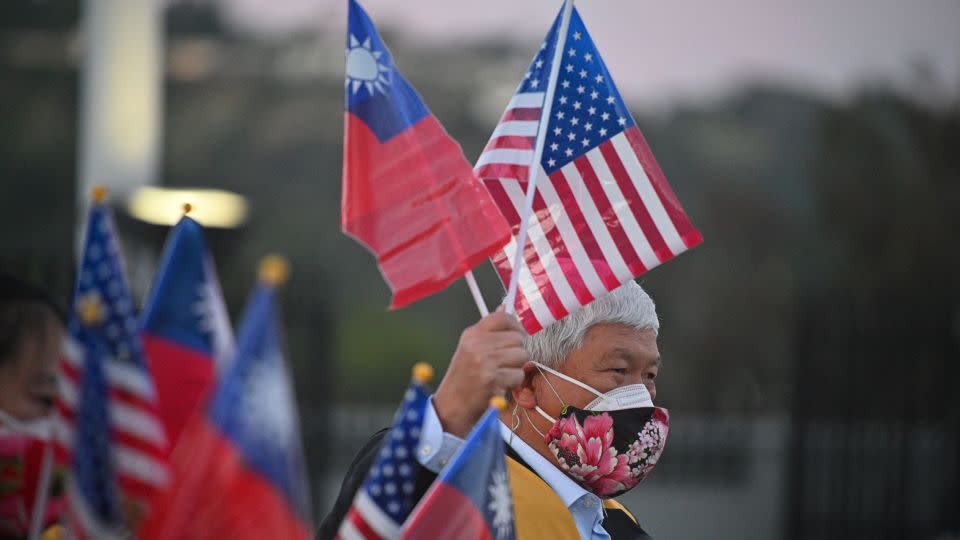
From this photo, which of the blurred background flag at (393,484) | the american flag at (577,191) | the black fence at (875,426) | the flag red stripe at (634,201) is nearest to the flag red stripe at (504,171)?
the american flag at (577,191)

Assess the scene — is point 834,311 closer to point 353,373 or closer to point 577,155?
point 353,373

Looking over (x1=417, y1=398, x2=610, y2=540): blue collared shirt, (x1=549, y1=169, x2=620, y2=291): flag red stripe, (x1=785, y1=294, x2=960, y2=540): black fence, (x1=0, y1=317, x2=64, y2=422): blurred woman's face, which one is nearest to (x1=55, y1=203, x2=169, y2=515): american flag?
(x1=0, y1=317, x2=64, y2=422): blurred woman's face

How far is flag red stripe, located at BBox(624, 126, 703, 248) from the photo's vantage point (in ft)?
10.2

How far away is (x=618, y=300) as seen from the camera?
3.18m

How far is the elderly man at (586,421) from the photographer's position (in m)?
2.98

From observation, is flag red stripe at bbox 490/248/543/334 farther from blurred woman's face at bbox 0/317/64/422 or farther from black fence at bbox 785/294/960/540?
black fence at bbox 785/294/960/540

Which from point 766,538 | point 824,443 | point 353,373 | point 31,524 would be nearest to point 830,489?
point 824,443

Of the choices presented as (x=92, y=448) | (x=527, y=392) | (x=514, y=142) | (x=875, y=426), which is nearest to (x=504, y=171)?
(x=514, y=142)

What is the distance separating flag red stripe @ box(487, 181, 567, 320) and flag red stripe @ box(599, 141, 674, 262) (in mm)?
271

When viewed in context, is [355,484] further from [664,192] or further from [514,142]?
[664,192]

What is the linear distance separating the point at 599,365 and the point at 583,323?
0.12 m

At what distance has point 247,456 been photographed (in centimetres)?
208

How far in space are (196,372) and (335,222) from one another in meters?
12.6

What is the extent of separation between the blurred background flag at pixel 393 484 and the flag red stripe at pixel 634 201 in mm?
927
